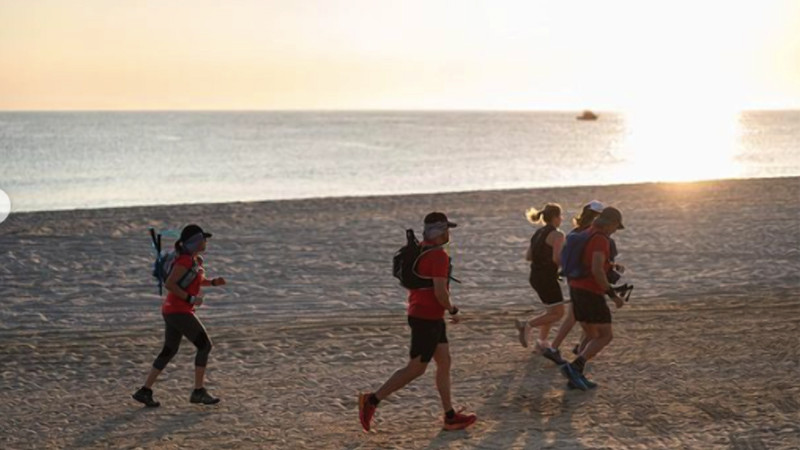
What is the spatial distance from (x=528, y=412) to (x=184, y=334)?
9.55ft

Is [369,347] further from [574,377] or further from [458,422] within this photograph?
[458,422]

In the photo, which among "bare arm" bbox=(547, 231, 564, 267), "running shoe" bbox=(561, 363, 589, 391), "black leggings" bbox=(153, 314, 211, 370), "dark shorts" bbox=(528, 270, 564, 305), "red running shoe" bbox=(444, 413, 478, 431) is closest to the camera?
"red running shoe" bbox=(444, 413, 478, 431)

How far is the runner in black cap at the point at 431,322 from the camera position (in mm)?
7855

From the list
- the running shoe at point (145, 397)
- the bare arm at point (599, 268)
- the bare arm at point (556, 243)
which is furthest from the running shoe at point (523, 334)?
the running shoe at point (145, 397)

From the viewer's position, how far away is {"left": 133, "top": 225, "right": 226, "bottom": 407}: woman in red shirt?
8648 millimetres

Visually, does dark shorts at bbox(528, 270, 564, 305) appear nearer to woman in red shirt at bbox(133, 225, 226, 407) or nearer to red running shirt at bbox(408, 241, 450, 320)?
red running shirt at bbox(408, 241, 450, 320)

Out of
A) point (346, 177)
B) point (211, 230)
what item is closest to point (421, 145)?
point (346, 177)

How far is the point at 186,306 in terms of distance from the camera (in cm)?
886

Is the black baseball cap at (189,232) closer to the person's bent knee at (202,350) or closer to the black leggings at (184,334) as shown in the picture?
the black leggings at (184,334)

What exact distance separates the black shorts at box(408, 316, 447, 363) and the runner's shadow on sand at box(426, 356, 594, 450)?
0.65 meters

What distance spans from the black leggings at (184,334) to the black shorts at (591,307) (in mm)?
3182

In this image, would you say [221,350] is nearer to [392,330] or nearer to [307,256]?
[392,330]

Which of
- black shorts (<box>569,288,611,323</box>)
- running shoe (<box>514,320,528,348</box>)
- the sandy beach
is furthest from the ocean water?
black shorts (<box>569,288,611,323</box>)

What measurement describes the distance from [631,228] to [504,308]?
7972 mm
